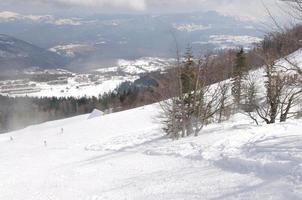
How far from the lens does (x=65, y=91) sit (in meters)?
174

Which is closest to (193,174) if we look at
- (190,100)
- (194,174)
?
(194,174)

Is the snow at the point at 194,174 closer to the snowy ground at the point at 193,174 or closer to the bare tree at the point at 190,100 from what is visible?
the snowy ground at the point at 193,174

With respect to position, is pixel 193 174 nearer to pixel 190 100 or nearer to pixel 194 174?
pixel 194 174

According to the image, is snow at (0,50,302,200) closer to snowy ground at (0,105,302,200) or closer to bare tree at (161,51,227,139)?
snowy ground at (0,105,302,200)

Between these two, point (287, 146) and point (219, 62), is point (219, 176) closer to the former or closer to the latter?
point (287, 146)

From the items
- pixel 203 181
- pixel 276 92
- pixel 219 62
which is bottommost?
pixel 203 181

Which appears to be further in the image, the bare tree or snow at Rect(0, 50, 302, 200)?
the bare tree

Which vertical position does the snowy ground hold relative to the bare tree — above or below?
below

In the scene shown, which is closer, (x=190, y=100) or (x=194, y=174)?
(x=194, y=174)

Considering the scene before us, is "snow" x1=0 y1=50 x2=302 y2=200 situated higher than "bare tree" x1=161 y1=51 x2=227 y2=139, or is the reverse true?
"bare tree" x1=161 y1=51 x2=227 y2=139

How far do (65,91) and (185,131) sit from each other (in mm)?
153699

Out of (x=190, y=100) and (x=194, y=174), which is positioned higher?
(x=190, y=100)

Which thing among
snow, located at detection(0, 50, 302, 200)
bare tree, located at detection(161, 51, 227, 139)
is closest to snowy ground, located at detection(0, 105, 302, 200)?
snow, located at detection(0, 50, 302, 200)

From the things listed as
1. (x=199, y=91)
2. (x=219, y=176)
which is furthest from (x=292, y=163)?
(x=199, y=91)
